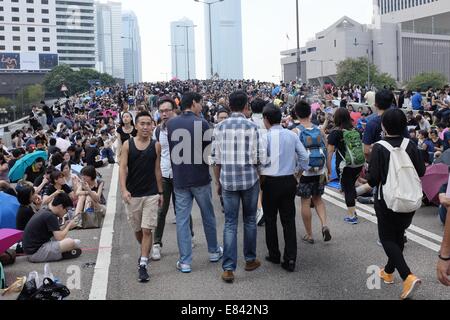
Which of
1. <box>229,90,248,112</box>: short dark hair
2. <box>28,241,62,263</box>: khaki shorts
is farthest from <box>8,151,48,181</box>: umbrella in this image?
<box>229,90,248,112</box>: short dark hair

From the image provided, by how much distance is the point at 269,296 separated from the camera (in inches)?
208

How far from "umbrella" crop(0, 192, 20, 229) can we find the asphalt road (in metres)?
0.89

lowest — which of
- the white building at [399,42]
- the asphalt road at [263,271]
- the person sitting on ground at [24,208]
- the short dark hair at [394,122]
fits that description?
the asphalt road at [263,271]

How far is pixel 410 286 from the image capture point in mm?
4910

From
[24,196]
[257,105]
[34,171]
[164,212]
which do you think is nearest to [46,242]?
[24,196]

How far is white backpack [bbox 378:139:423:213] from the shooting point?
4.92 m

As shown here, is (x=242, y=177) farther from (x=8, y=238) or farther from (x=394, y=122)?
(x=8, y=238)

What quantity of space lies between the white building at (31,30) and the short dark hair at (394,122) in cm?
13111

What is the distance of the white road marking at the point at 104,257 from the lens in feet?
18.1

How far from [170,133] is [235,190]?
978mm

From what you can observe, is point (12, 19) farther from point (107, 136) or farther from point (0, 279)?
point (0, 279)

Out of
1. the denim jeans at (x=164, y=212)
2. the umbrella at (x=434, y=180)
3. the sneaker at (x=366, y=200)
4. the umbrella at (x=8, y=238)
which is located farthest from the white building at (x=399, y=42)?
the umbrella at (x=8, y=238)

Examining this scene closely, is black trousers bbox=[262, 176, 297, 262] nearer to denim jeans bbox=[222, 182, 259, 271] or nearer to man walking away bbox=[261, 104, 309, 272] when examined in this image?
man walking away bbox=[261, 104, 309, 272]

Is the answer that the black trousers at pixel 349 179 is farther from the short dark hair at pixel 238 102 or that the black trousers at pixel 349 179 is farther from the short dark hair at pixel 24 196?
the short dark hair at pixel 24 196
